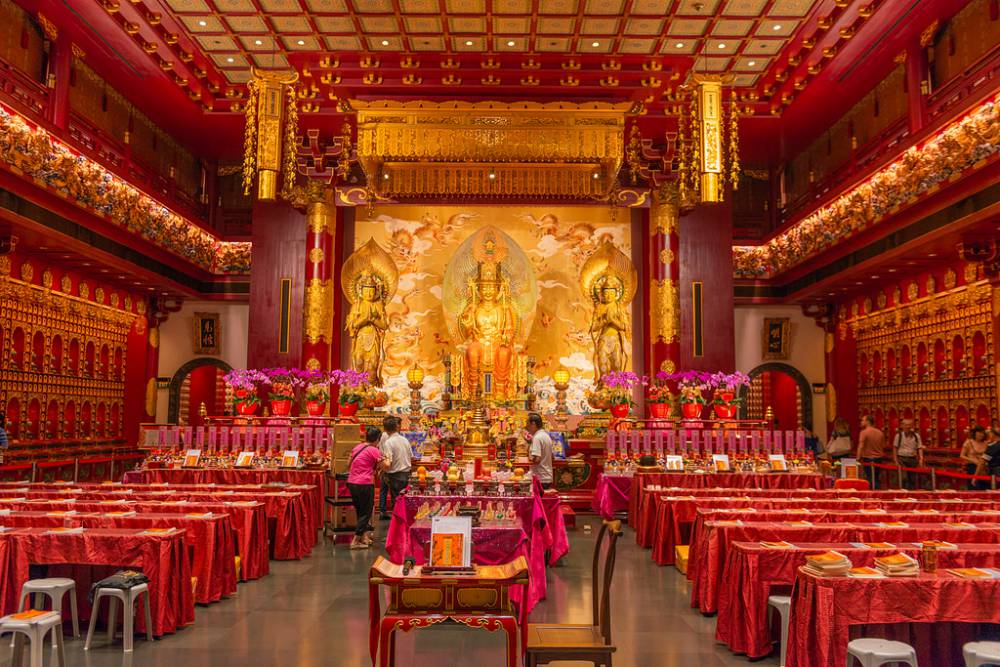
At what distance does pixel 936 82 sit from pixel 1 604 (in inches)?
457

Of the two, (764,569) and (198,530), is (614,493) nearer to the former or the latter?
(764,569)

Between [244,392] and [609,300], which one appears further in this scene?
[609,300]

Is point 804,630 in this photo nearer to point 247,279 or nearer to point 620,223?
point 620,223

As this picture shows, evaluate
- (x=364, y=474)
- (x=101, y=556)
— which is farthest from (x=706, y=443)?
(x=101, y=556)

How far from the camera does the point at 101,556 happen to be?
15.4 ft

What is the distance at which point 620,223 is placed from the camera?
14.7 meters

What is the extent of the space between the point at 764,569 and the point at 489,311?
387 inches

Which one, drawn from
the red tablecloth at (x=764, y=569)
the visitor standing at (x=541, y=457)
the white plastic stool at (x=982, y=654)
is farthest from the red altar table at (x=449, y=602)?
the visitor standing at (x=541, y=457)

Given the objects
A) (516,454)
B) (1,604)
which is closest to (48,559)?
(1,604)

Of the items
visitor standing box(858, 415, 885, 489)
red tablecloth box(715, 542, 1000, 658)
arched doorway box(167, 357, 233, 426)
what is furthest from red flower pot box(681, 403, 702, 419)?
arched doorway box(167, 357, 233, 426)

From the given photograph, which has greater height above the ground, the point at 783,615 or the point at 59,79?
the point at 59,79

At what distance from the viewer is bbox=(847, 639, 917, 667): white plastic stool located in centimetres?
332

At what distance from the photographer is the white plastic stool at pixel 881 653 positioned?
3.32m

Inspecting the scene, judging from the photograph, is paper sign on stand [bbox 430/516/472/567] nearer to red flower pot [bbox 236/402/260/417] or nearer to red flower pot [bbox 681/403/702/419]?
red flower pot [bbox 681/403/702/419]
